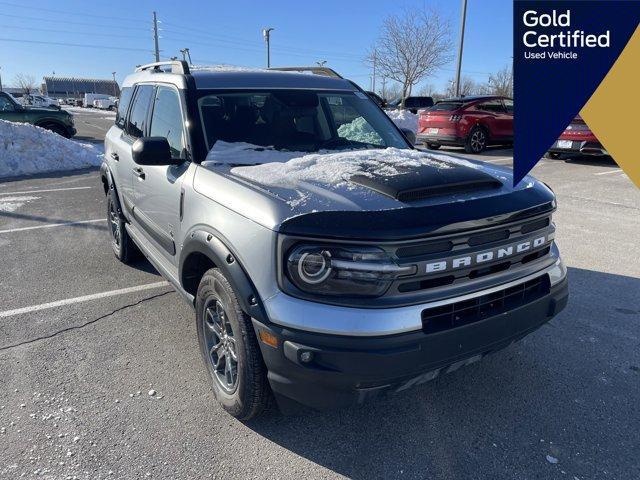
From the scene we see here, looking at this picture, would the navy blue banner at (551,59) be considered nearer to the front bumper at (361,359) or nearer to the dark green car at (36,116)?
the front bumper at (361,359)

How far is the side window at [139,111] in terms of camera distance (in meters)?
4.21

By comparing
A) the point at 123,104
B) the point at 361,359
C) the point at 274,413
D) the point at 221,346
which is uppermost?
the point at 123,104

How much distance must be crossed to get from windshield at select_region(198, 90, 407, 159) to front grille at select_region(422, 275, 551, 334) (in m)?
1.68

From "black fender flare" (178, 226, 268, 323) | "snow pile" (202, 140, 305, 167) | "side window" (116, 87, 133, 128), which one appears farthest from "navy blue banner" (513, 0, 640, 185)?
"side window" (116, 87, 133, 128)

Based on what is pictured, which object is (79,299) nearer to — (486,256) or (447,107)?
(486,256)

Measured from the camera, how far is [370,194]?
2.41 meters

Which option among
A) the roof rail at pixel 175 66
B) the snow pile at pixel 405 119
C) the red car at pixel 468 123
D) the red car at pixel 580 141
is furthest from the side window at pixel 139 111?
the snow pile at pixel 405 119

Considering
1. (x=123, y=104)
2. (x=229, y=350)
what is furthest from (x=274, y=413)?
(x=123, y=104)

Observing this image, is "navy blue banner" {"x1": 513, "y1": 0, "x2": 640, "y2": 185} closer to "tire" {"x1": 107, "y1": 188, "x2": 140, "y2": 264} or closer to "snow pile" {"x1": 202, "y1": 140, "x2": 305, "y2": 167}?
"snow pile" {"x1": 202, "y1": 140, "x2": 305, "y2": 167}

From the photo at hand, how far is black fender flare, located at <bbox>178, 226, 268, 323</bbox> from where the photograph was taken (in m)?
2.29

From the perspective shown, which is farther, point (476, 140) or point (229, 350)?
point (476, 140)

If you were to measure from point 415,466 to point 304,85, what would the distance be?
9.46 ft

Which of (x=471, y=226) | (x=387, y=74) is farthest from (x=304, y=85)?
(x=387, y=74)

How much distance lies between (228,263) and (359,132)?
1981mm
